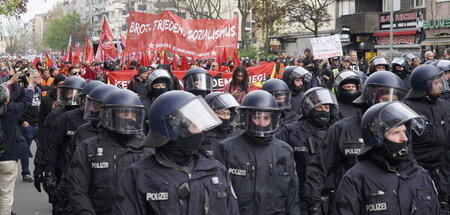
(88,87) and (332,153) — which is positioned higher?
(88,87)

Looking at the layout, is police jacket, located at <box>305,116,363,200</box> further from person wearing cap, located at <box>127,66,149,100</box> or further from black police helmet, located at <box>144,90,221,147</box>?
person wearing cap, located at <box>127,66,149,100</box>

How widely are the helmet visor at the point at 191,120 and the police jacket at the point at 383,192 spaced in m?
0.95

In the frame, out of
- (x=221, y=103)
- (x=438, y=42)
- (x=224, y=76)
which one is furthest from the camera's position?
(x=438, y=42)

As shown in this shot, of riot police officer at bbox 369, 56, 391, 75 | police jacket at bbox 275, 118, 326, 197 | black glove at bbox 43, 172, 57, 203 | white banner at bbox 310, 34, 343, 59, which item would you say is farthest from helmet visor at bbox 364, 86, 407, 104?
white banner at bbox 310, 34, 343, 59

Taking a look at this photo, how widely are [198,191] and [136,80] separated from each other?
919 cm

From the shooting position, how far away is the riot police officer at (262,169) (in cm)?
538

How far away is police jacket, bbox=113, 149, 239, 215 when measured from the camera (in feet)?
12.7

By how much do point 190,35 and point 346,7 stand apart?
30611 mm

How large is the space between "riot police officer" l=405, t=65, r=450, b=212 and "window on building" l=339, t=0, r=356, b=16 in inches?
1508

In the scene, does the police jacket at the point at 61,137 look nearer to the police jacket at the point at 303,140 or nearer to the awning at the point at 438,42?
the police jacket at the point at 303,140

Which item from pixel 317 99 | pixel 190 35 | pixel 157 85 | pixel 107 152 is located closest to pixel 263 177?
pixel 107 152

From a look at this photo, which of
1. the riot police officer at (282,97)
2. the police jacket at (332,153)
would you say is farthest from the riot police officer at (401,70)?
the police jacket at (332,153)

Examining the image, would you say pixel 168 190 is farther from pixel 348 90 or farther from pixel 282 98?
pixel 282 98

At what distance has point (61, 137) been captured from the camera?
7.63 m
